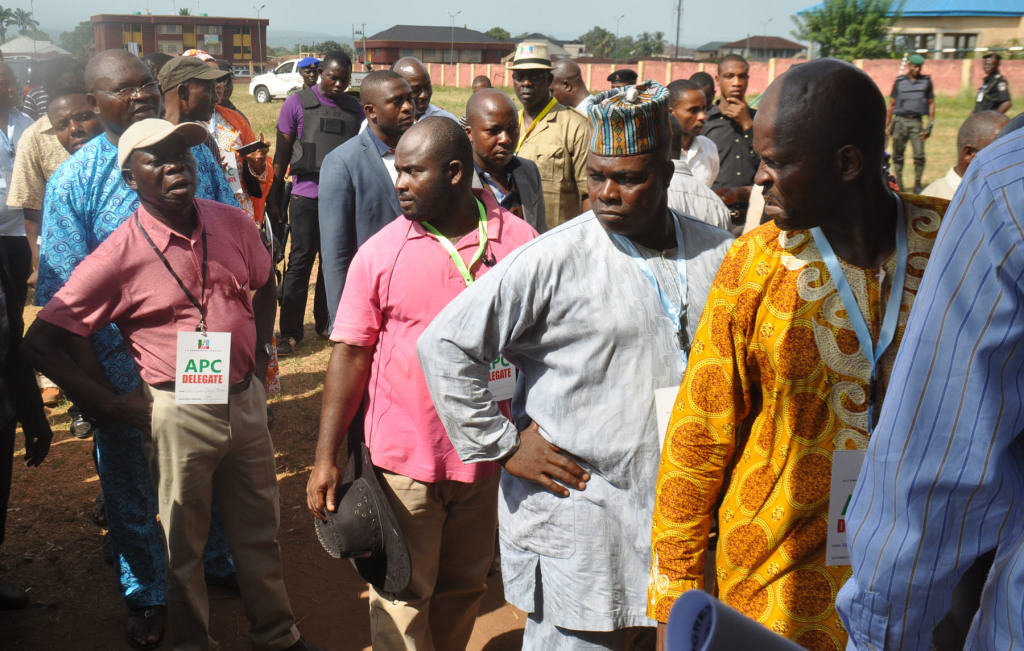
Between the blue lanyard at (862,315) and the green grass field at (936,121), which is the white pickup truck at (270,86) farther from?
the blue lanyard at (862,315)

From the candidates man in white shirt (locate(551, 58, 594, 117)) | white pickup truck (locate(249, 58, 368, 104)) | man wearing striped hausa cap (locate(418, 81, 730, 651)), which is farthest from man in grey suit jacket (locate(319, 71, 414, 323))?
white pickup truck (locate(249, 58, 368, 104))

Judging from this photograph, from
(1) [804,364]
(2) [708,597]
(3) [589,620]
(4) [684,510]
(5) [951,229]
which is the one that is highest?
(5) [951,229]

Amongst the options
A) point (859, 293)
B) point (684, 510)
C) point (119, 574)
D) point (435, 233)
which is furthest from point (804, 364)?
point (119, 574)

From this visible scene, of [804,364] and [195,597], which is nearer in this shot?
[804,364]

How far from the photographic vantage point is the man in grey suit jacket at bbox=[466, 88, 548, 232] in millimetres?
4555

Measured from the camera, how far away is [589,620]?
2.33m

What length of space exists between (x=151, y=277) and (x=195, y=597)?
47.1 inches

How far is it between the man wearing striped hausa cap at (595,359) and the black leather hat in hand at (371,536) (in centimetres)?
58

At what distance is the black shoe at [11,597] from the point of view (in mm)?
4031

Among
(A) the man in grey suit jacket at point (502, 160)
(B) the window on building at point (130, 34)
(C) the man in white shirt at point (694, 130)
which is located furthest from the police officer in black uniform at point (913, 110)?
(B) the window on building at point (130, 34)

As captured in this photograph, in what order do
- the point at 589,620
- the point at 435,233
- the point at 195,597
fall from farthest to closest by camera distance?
the point at 195,597 → the point at 435,233 → the point at 589,620

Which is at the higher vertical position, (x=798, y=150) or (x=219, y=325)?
(x=798, y=150)

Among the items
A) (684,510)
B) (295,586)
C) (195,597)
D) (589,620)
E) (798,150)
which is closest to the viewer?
(798,150)

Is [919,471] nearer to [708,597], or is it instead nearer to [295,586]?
[708,597]
